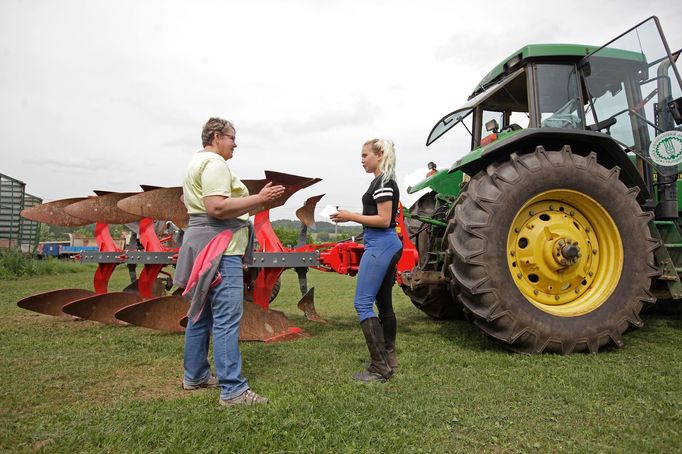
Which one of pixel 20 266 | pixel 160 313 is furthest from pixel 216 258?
pixel 20 266

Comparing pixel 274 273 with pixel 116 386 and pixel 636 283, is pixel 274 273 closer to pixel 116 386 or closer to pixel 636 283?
pixel 116 386

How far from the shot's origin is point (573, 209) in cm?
365

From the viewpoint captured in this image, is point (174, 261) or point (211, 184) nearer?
point (211, 184)

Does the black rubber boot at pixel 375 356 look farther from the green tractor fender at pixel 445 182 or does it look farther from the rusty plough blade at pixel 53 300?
the rusty plough blade at pixel 53 300

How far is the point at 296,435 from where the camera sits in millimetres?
1958

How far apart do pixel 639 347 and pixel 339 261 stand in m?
2.41

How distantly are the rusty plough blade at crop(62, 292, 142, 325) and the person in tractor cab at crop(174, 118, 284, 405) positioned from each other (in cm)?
240

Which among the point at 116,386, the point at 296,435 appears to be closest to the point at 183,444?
the point at 296,435

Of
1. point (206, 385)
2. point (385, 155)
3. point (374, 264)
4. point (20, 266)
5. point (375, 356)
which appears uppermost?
point (385, 155)

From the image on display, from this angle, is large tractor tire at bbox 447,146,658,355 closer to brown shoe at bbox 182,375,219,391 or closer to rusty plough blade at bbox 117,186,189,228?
brown shoe at bbox 182,375,219,391

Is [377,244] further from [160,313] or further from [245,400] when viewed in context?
[160,313]

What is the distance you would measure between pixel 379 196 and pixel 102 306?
3.41 meters

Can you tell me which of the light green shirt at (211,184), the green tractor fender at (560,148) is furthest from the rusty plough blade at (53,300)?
the green tractor fender at (560,148)

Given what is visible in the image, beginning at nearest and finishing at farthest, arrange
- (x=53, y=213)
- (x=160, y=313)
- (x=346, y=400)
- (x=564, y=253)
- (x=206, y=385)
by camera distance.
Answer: (x=346, y=400) < (x=206, y=385) < (x=564, y=253) < (x=160, y=313) < (x=53, y=213)
